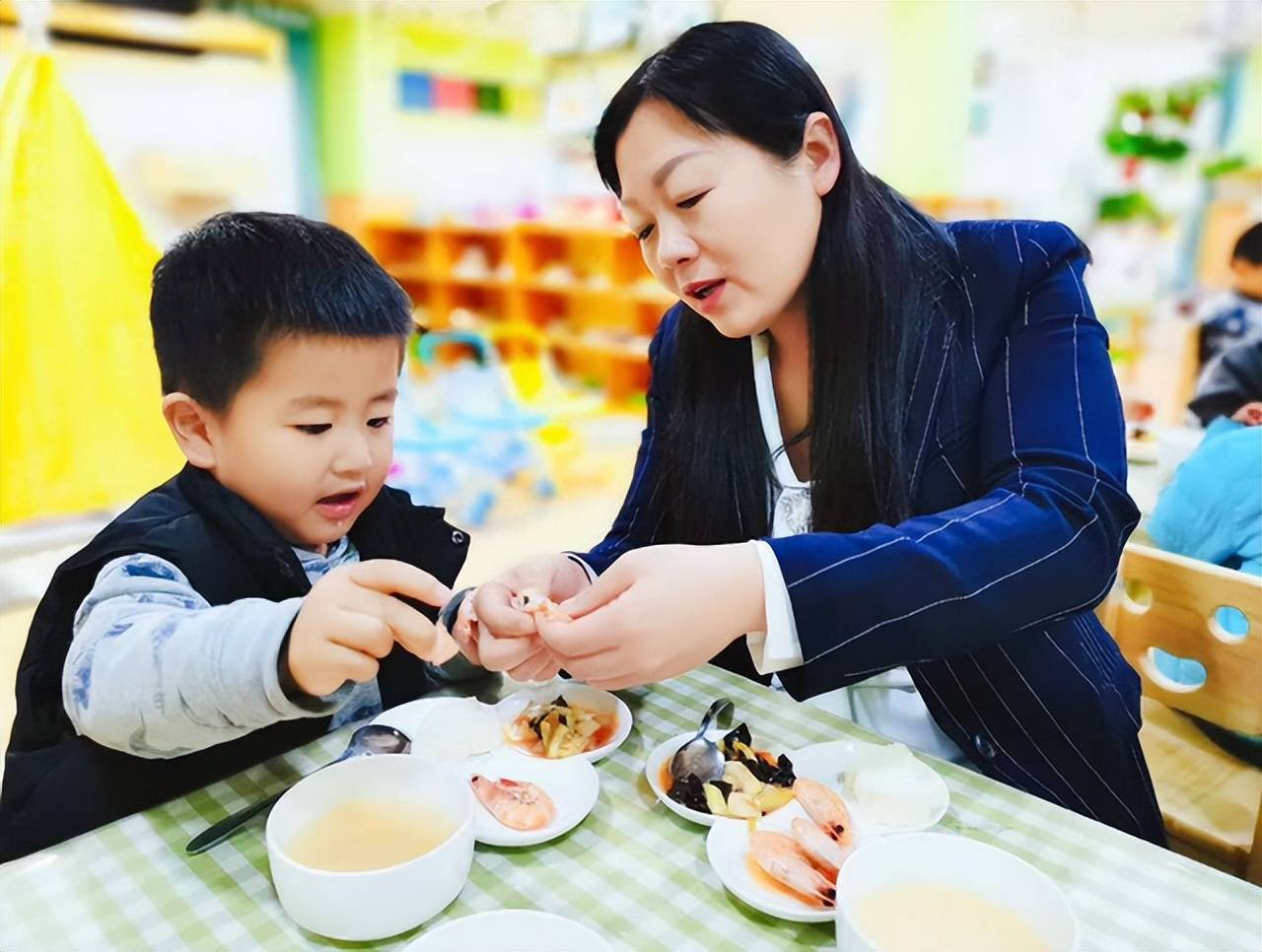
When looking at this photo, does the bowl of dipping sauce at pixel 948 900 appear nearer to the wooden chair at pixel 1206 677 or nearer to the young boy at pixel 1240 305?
the wooden chair at pixel 1206 677

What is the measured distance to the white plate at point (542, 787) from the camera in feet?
2.35

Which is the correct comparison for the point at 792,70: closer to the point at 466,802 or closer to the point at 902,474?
the point at 902,474

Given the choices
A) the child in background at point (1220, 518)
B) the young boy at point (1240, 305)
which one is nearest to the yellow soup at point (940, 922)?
the child in background at point (1220, 518)

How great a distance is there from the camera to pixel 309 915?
0.61 metres

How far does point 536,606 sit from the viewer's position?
2.73 ft

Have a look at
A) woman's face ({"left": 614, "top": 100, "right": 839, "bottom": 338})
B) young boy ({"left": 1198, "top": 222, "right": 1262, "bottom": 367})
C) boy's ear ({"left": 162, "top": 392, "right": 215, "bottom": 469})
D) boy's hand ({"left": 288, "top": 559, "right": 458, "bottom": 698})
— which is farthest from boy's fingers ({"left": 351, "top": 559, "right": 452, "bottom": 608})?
young boy ({"left": 1198, "top": 222, "right": 1262, "bottom": 367})

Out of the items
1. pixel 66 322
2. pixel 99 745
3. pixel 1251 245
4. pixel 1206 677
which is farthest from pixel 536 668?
pixel 1251 245

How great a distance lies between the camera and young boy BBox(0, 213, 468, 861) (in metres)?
0.71

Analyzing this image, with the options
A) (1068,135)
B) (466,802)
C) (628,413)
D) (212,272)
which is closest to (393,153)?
(628,413)

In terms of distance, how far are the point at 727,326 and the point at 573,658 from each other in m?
0.46

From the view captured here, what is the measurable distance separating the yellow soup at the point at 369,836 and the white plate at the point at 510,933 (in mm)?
97

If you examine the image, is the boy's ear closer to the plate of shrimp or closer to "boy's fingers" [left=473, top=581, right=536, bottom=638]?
"boy's fingers" [left=473, top=581, right=536, bottom=638]

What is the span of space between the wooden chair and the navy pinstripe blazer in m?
0.08

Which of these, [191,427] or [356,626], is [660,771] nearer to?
[356,626]
